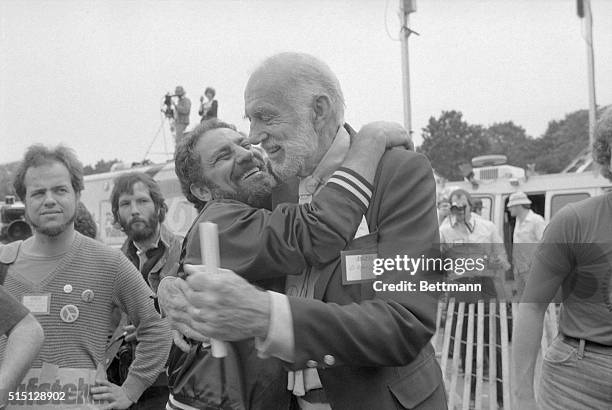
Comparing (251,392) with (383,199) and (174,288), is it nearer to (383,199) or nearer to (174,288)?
(174,288)

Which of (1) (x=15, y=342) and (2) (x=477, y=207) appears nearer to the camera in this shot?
(1) (x=15, y=342)

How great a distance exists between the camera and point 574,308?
2221 millimetres

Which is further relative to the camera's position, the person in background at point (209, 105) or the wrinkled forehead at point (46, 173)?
the person in background at point (209, 105)

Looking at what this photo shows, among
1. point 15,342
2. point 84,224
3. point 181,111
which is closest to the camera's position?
point 15,342

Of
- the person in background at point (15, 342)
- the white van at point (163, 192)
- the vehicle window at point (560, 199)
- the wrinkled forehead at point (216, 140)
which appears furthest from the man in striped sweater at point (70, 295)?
the vehicle window at point (560, 199)

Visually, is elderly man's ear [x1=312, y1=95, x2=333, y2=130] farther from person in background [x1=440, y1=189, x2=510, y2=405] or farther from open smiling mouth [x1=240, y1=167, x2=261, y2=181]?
person in background [x1=440, y1=189, x2=510, y2=405]

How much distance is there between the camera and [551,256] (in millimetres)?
2182

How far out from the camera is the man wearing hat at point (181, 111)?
953 cm

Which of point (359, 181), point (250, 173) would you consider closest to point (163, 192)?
point (250, 173)

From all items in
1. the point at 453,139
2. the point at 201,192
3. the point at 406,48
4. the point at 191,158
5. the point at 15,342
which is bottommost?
the point at 453,139

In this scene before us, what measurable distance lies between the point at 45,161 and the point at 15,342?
966 mm

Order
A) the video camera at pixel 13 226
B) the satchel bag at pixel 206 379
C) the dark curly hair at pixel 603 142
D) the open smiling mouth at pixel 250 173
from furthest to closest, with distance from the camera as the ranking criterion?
the video camera at pixel 13 226 < the dark curly hair at pixel 603 142 < the open smiling mouth at pixel 250 173 < the satchel bag at pixel 206 379

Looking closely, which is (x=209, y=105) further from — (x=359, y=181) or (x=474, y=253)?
(x=359, y=181)

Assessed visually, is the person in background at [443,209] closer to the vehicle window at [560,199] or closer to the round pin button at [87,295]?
the vehicle window at [560,199]
